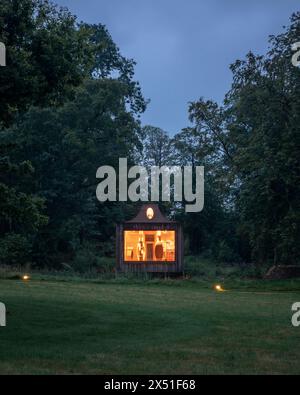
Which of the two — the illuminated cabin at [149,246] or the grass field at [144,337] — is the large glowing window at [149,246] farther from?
the grass field at [144,337]

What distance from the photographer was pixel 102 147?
48.8 metres

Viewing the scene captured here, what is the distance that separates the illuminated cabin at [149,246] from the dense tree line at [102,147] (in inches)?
167

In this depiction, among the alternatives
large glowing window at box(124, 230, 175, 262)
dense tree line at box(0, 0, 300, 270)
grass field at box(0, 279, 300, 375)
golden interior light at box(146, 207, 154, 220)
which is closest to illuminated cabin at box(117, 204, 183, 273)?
large glowing window at box(124, 230, 175, 262)

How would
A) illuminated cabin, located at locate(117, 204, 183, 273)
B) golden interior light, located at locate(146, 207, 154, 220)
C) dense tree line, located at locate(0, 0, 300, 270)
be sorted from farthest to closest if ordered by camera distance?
golden interior light, located at locate(146, 207, 154, 220)
illuminated cabin, located at locate(117, 204, 183, 273)
dense tree line, located at locate(0, 0, 300, 270)

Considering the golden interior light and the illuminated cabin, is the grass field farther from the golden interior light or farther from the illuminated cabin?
the golden interior light

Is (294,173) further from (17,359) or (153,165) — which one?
(153,165)

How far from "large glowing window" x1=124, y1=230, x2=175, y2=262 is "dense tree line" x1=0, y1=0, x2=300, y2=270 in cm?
463

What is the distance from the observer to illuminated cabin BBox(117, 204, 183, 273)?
127 feet

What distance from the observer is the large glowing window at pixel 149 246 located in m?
38.7

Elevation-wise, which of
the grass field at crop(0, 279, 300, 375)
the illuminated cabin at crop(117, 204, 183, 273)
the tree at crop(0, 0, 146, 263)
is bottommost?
the grass field at crop(0, 279, 300, 375)

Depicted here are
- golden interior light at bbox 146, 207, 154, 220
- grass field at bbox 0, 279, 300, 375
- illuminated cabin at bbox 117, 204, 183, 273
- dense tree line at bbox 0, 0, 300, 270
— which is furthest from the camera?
golden interior light at bbox 146, 207, 154, 220

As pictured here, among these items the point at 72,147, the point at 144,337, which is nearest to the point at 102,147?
the point at 72,147

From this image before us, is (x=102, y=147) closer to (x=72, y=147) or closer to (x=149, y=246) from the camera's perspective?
(x=72, y=147)

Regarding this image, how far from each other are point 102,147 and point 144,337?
3692 centimetres
